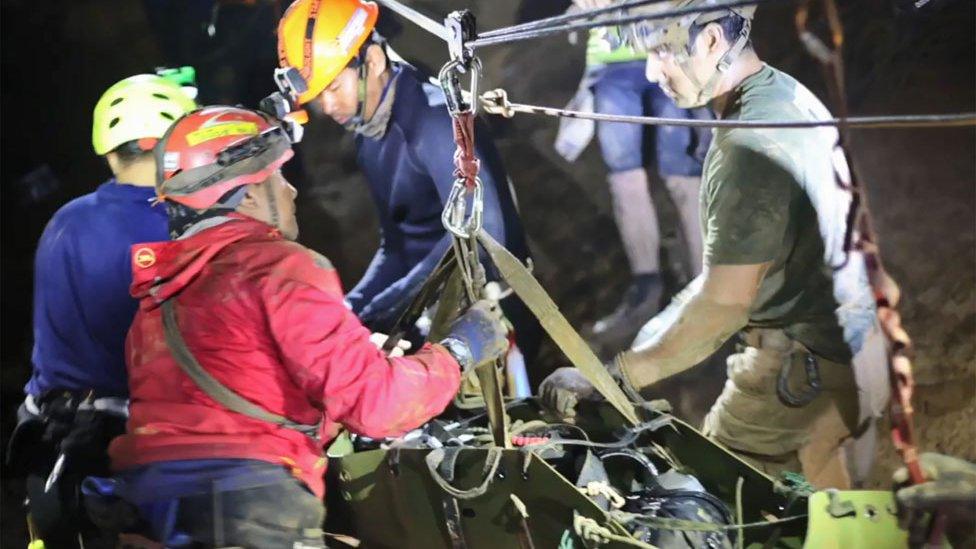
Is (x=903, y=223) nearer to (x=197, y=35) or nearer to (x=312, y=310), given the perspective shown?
(x=312, y=310)

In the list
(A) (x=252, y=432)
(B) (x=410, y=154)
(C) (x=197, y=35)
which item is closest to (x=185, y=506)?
(A) (x=252, y=432)

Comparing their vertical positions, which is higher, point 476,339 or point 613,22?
point 613,22

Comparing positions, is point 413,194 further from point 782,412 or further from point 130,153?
point 782,412

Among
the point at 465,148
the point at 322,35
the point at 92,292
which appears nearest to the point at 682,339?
the point at 465,148

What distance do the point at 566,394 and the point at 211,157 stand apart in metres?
1.12

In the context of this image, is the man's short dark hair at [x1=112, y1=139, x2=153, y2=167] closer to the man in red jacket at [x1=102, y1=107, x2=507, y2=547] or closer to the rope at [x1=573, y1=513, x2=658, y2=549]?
the man in red jacket at [x1=102, y1=107, x2=507, y2=547]

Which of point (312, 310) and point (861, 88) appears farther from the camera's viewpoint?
point (861, 88)

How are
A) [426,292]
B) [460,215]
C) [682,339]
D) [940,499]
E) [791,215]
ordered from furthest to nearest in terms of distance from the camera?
1. [682,339]
2. [426,292]
3. [791,215]
4. [460,215]
5. [940,499]

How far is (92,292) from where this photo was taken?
2.56 metres

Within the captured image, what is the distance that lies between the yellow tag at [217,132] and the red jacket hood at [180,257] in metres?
0.20

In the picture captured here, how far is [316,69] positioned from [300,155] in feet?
1.13

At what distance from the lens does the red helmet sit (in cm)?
197

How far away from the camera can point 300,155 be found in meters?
2.83

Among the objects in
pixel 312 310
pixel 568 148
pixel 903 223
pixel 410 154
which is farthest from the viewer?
pixel 410 154
